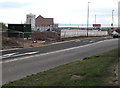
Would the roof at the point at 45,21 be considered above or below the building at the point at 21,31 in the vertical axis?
above

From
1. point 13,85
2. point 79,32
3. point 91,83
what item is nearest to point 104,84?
point 91,83

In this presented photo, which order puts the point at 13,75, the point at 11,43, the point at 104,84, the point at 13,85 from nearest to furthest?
1. the point at 104,84
2. the point at 13,85
3. the point at 13,75
4. the point at 11,43

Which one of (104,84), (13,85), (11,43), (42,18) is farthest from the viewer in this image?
(42,18)

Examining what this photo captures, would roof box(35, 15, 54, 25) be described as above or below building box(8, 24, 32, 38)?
above

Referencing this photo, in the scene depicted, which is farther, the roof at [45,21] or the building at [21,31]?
the roof at [45,21]

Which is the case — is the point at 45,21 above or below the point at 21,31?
above

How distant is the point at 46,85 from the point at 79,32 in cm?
4699

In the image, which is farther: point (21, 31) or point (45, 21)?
point (45, 21)

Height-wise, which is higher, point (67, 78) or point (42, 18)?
point (42, 18)

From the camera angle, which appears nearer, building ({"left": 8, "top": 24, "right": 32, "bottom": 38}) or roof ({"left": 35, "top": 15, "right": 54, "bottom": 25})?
building ({"left": 8, "top": 24, "right": 32, "bottom": 38})

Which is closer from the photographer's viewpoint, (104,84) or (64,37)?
(104,84)

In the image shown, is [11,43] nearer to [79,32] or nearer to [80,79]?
[80,79]

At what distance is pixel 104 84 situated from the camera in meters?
7.14

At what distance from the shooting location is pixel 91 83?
23.8 ft
